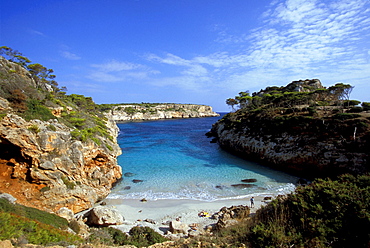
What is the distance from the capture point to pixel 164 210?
1267 cm

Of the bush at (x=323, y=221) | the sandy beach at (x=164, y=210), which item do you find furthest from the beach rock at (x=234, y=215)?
the bush at (x=323, y=221)

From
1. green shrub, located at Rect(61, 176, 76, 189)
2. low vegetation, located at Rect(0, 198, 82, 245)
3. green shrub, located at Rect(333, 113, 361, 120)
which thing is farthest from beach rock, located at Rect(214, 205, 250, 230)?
green shrub, located at Rect(333, 113, 361, 120)

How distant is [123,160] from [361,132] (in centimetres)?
2642

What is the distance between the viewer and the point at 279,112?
26.6m

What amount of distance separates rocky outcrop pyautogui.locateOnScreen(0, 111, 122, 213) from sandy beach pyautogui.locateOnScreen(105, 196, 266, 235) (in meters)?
2.67

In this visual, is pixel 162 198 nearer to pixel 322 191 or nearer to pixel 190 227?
pixel 190 227

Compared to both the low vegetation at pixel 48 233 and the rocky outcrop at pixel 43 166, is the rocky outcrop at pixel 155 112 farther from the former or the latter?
the low vegetation at pixel 48 233

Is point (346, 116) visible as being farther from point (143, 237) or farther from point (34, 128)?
point (34, 128)

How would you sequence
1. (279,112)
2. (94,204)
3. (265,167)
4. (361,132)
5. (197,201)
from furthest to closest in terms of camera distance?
1. (279,112)
2. (265,167)
3. (361,132)
4. (197,201)
5. (94,204)

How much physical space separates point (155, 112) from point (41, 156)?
99.9 meters

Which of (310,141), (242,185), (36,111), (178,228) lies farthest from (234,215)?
(36,111)

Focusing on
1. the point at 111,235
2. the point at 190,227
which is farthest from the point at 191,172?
the point at 111,235

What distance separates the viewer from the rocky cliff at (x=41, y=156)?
10711 millimetres

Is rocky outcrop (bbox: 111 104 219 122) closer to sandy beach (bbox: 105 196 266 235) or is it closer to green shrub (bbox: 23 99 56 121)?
green shrub (bbox: 23 99 56 121)
